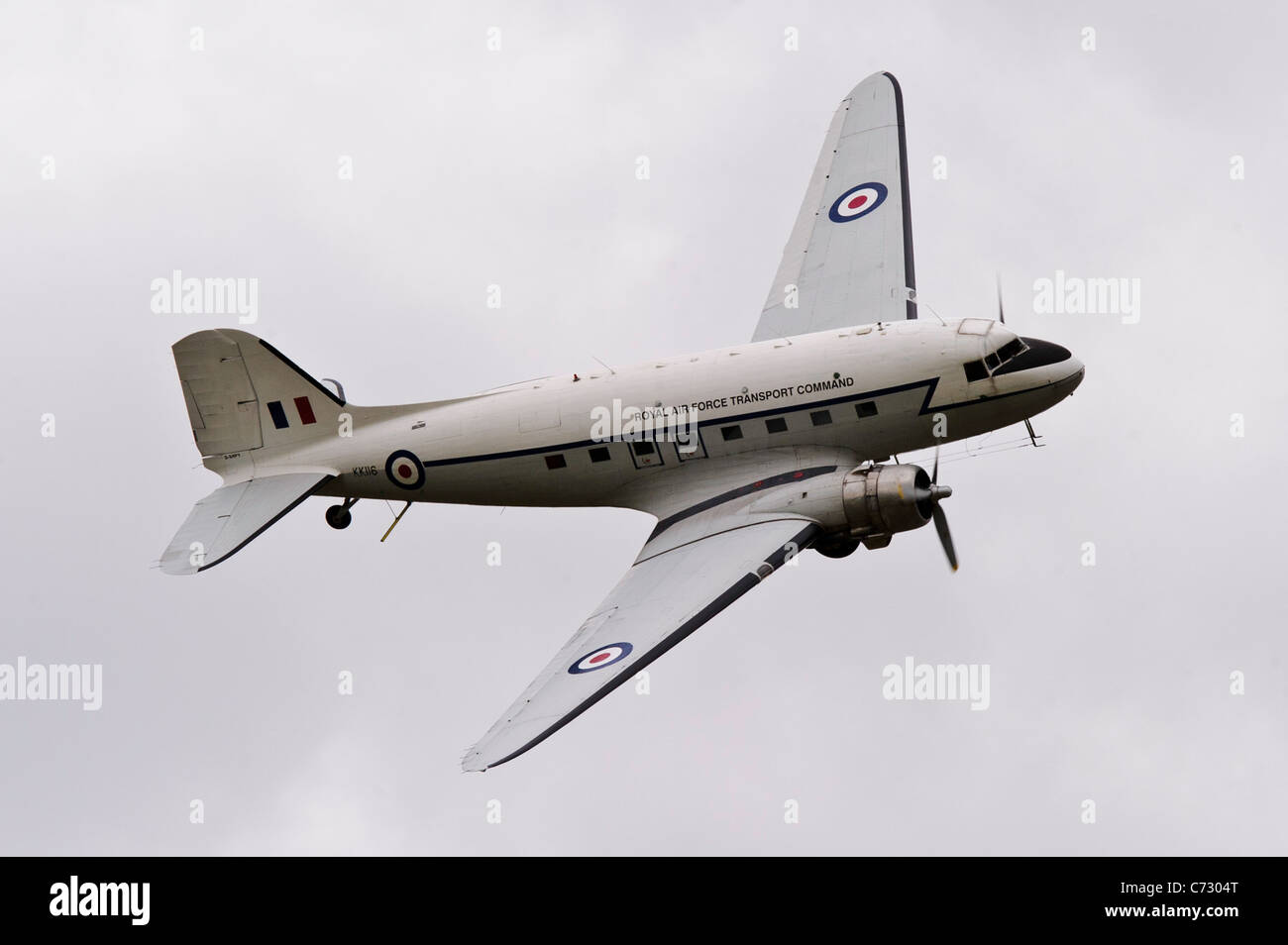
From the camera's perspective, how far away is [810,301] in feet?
140

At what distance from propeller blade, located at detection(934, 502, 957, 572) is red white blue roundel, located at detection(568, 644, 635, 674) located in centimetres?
642

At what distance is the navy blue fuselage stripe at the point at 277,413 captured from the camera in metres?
41.4

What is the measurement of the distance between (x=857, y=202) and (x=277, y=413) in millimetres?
12749

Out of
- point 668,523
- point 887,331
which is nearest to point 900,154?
point 887,331

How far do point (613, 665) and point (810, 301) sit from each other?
445 inches

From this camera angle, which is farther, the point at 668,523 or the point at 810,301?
the point at 810,301

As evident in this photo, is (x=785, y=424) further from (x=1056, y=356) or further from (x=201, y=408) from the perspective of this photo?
(x=201, y=408)

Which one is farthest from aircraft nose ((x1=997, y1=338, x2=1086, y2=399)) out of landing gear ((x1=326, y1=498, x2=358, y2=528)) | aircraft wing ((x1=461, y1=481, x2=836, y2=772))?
landing gear ((x1=326, y1=498, x2=358, y2=528))

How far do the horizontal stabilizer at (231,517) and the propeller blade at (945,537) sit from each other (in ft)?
38.5

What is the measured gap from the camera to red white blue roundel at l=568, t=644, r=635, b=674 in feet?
113

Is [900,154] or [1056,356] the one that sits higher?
[900,154]

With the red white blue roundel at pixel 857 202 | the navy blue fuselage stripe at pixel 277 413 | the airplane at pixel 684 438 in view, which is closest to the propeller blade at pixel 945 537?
the airplane at pixel 684 438

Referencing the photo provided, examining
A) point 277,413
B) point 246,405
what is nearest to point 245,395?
point 246,405

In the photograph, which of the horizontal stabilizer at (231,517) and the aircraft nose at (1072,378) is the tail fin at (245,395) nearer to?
the horizontal stabilizer at (231,517)
